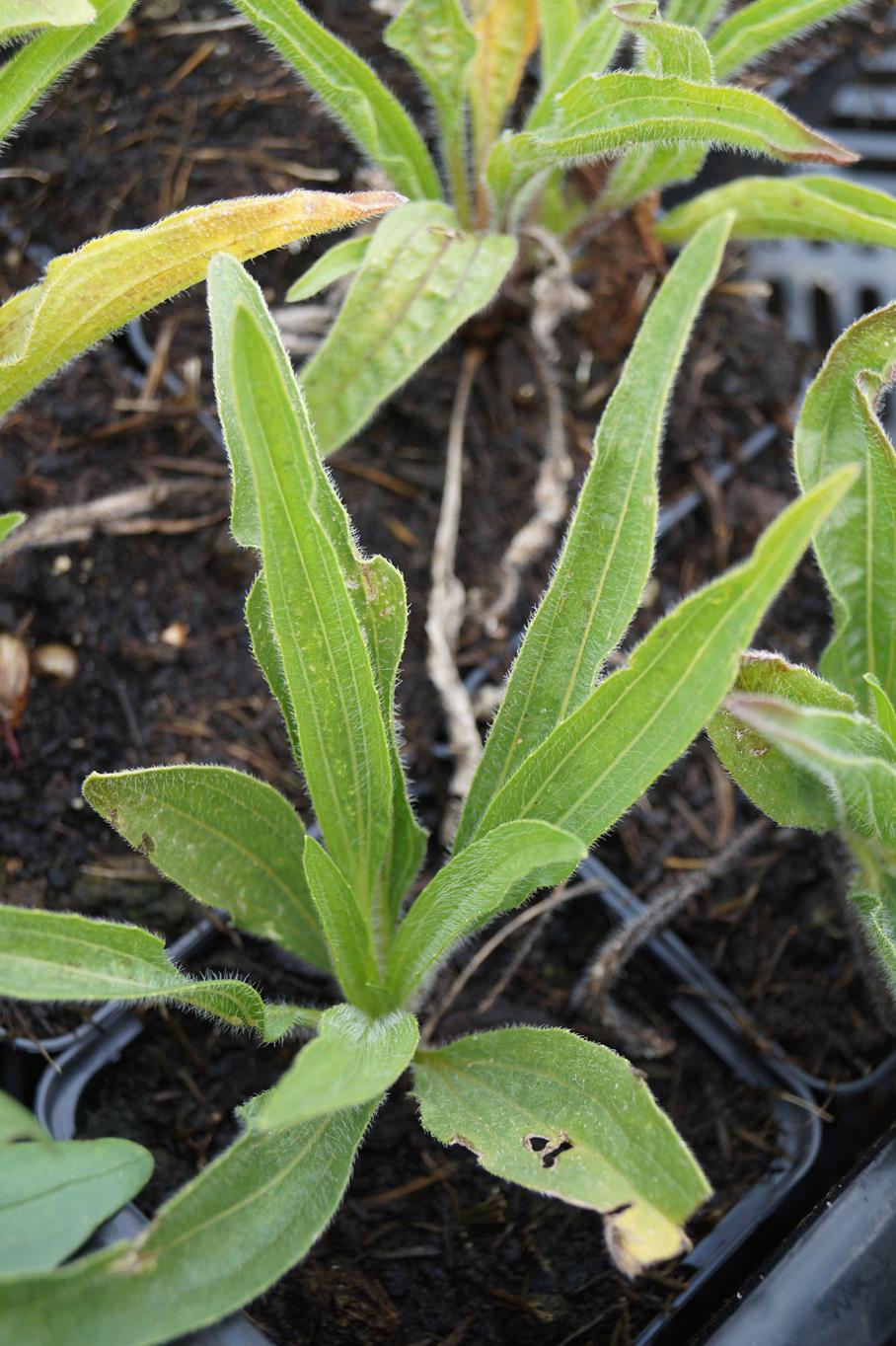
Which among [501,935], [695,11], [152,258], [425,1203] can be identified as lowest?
[425,1203]

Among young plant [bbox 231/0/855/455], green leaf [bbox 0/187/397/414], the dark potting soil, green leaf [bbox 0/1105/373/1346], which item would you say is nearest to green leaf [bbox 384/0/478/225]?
young plant [bbox 231/0/855/455]

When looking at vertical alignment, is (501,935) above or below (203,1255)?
below

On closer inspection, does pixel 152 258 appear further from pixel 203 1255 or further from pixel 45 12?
pixel 203 1255

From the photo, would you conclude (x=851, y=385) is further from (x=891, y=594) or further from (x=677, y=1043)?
(x=677, y=1043)

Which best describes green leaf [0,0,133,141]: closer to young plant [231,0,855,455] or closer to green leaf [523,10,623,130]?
young plant [231,0,855,455]

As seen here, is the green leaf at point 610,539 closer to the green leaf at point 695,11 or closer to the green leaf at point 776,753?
the green leaf at point 776,753

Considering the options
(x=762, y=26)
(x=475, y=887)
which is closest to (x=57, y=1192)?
(x=475, y=887)
